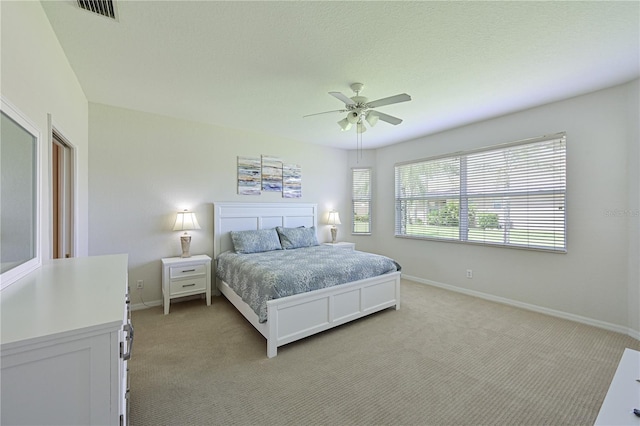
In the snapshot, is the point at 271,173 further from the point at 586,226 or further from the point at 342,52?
the point at 586,226

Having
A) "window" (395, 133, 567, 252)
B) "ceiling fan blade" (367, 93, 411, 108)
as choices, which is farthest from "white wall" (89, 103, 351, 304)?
"window" (395, 133, 567, 252)

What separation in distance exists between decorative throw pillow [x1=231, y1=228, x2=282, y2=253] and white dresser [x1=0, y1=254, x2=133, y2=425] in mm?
2633

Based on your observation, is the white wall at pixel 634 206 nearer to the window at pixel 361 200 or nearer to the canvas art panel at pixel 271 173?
the window at pixel 361 200

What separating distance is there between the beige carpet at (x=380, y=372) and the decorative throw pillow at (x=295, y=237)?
1.35 meters

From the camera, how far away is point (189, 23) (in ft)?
6.03

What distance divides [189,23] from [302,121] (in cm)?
205

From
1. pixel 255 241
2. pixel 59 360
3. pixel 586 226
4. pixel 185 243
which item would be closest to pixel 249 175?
pixel 255 241

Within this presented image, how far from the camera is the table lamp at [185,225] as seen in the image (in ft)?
11.5

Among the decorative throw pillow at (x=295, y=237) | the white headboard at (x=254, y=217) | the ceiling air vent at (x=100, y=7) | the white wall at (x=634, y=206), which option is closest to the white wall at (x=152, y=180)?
the white headboard at (x=254, y=217)

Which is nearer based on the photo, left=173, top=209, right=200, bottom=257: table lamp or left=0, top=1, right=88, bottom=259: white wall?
left=0, top=1, right=88, bottom=259: white wall

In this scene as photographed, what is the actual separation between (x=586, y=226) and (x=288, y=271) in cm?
345

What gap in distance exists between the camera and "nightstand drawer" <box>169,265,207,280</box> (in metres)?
3.27

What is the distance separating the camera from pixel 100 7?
5.56 ft

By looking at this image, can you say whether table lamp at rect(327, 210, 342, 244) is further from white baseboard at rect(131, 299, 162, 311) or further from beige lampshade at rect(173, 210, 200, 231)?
white baseboard at rect(131, 299, 162, 311)
